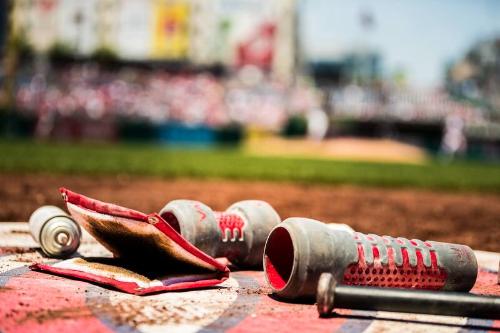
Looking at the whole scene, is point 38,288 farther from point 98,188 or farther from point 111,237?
point 98,188

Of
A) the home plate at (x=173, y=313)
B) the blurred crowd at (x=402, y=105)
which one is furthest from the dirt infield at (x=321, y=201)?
the blurred crowd at (x=402, y=105)

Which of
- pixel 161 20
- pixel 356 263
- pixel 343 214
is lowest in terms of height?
pixel 343 214

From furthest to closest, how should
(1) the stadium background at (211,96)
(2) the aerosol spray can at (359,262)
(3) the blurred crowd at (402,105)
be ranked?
(3) the blurred crowd at (402,105)
(1) the stadium background at (211,96)
(2) the aerosol spray can at (359,262)

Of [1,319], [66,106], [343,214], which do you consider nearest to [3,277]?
[1,319]

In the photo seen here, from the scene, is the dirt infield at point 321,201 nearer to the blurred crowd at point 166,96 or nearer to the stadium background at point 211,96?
the stadium background at point 211,96

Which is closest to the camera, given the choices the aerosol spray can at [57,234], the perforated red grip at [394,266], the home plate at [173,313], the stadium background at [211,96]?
the home plate at [173,313]

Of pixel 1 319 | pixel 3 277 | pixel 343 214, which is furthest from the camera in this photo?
pixel 343 214
